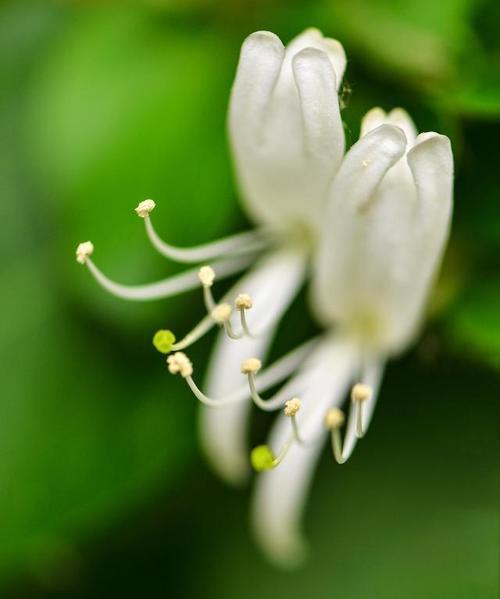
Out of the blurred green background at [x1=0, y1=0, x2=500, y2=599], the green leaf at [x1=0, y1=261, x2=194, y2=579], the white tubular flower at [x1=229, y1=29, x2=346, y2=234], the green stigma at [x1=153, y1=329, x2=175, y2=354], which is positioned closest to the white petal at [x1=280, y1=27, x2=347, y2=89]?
the white tubular flower at [x1=229, y1=29, x2=346, y2=234]

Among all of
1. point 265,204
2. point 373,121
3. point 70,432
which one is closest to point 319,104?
point 373,121

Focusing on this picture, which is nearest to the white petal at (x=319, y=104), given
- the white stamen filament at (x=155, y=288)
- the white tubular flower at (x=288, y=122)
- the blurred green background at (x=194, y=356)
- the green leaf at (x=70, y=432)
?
the white tubular flower at (x=288, y=122)

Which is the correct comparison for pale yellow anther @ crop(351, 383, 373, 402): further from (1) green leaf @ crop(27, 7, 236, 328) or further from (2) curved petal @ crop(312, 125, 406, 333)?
(1) green leaf @ crop(27, 7, 236, 328)

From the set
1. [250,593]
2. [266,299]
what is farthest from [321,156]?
[250,593]

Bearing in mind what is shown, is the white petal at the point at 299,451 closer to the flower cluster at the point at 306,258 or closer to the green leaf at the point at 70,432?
the flower cluster at the point at 306,258

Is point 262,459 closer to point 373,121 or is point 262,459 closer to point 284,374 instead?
point 284,374

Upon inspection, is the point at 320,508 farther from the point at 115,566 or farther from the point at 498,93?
the point at 498,93
